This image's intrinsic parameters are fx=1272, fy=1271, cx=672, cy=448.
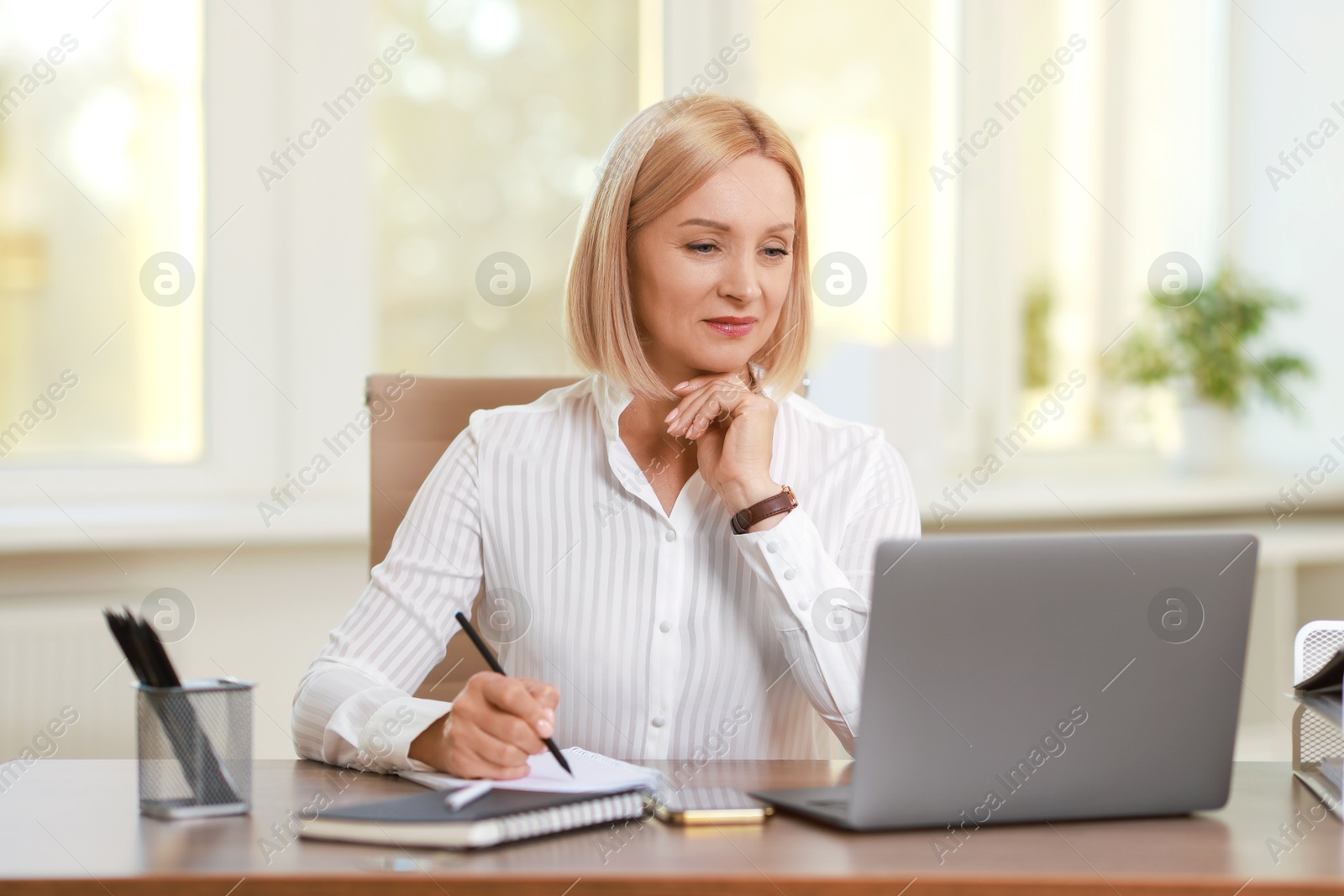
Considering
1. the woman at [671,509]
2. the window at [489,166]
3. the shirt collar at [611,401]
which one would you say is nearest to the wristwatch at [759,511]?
the woman at [671,509]

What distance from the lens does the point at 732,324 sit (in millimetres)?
1504

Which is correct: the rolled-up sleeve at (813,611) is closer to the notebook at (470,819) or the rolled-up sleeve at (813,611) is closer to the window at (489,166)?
the notebook at (470,819)

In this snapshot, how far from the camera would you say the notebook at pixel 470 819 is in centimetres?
87

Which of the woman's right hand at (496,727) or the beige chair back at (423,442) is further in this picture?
the beige chair back at (423,442)

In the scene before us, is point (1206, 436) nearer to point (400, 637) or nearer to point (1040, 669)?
point (400, 637)

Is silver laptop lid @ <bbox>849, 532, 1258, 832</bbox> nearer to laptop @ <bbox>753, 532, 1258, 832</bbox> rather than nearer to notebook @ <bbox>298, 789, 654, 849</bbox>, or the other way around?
laptop @ <bbox>753, 532, 1258, 832</bbox>

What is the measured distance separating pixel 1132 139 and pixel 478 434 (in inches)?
109

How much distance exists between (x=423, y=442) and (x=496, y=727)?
68 cm

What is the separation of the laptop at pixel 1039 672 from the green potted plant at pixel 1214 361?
8.65ft

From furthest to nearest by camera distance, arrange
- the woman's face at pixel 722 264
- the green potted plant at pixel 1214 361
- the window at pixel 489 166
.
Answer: the green potted plant at pixel 1214 361 → the window at pixel 489 166 → the woman's face at pixel 722 264

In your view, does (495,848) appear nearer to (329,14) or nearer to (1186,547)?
(1186,547)

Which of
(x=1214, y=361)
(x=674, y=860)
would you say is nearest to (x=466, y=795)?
(x=674, y=860)

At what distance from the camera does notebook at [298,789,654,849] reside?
0.87 meters

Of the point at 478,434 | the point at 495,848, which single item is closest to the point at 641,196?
the point at 478,434
